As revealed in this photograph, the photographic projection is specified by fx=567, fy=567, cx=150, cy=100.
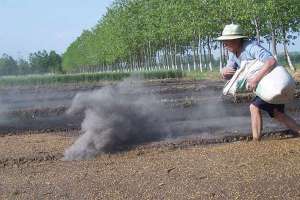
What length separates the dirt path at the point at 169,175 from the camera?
4984 millimetres

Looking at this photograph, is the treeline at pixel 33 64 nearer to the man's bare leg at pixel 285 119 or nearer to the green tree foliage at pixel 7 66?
the green tree foliage at pixel 7 66

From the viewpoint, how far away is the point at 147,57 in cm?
7275

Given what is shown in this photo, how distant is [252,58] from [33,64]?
125m

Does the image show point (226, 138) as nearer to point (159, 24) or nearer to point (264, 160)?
point (264, 160)

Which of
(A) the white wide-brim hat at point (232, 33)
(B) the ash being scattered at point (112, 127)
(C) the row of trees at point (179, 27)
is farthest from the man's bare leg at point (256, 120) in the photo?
(C) the row of trees at point (179, 27)

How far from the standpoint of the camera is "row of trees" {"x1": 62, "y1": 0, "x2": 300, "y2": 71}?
4003 cm

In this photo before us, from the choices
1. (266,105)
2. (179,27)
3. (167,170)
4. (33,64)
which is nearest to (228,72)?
(266,105)

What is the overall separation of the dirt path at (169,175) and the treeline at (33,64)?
79869 mm

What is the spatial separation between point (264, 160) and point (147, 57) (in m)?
67.2

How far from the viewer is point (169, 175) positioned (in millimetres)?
5645

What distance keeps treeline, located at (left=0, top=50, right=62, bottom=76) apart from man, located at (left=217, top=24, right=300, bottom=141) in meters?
80.0

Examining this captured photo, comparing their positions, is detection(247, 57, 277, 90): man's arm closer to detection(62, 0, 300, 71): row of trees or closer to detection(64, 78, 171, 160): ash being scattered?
detection(64, 78, 171, 160): ash being scattered

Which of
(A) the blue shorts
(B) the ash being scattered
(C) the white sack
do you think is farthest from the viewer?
(B) the ash being scattered

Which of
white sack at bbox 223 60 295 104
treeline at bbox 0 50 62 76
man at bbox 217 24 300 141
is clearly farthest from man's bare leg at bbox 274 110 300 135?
treeline at bbox 0 50 62 76
